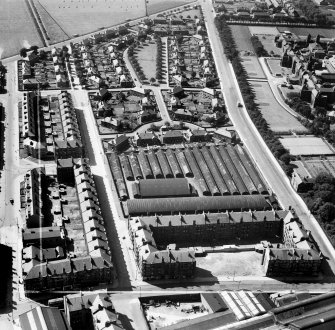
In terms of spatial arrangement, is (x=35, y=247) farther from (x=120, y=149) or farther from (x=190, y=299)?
(x=120, y=149)

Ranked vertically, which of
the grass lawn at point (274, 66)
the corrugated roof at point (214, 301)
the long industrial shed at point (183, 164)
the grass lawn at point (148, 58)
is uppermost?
the grass lawn at point (148, 58)

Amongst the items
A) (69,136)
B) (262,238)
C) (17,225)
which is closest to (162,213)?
(262,238)

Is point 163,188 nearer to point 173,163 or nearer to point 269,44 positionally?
point 173,163

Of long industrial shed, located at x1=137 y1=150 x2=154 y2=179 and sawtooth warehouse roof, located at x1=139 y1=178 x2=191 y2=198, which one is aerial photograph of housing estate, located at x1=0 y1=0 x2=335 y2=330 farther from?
long industrial shed, located at x1=137 y1=150 x2=154 y2=179

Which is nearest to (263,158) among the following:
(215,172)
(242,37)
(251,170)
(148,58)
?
(251,170)

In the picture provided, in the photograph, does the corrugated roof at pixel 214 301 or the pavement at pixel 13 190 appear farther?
the pavement at pixel 13 190

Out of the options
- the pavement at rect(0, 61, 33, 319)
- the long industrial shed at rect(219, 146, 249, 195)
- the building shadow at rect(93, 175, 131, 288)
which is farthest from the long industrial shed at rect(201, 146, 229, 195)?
the pavement at rect(0, 61, 33, 319)

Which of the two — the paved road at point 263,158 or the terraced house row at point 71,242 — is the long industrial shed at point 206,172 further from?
the terraced house row at point 71,242

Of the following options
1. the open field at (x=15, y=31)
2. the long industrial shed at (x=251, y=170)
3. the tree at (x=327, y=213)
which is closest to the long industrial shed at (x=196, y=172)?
the long industrial shed at (x=251, y=170)
